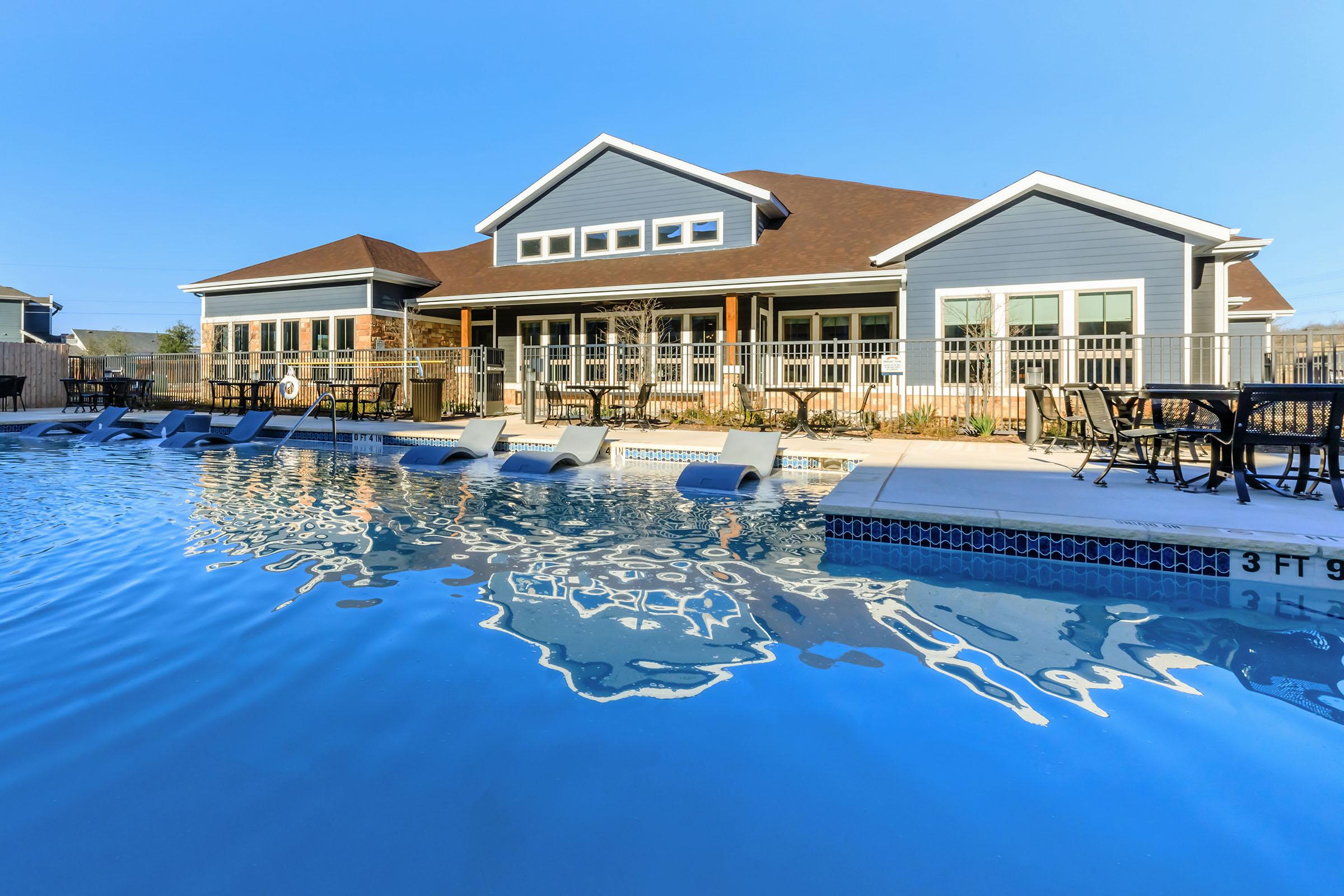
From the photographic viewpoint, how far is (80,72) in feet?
97.1

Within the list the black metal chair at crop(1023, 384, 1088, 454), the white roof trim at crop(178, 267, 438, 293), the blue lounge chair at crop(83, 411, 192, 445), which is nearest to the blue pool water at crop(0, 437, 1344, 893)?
the black metal chair at crop(1023, 384, 1088, 454)

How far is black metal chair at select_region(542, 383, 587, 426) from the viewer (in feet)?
45.4

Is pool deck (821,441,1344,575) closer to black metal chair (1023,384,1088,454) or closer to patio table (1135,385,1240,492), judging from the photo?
patio table (1135,385,1240,492)

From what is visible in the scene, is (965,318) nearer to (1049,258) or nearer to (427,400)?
(1049,258)

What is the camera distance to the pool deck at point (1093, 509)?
4.14 metres

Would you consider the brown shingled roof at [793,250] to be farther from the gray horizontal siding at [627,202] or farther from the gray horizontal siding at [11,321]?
the gray horizontal siding at [11,321]

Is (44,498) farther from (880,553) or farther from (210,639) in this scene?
(880,553)

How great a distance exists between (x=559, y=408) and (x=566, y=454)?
20.5 feet

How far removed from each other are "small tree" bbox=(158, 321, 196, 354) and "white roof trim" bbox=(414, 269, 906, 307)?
3162cm

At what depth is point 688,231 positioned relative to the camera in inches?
749

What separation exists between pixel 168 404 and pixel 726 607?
2049 centimetres

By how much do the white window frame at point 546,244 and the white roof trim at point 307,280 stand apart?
11.3 ft

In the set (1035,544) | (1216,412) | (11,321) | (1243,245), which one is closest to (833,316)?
(1243,245)

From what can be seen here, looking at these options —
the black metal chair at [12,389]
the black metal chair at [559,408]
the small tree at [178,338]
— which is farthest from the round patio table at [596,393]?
the small tree at [178,338]
